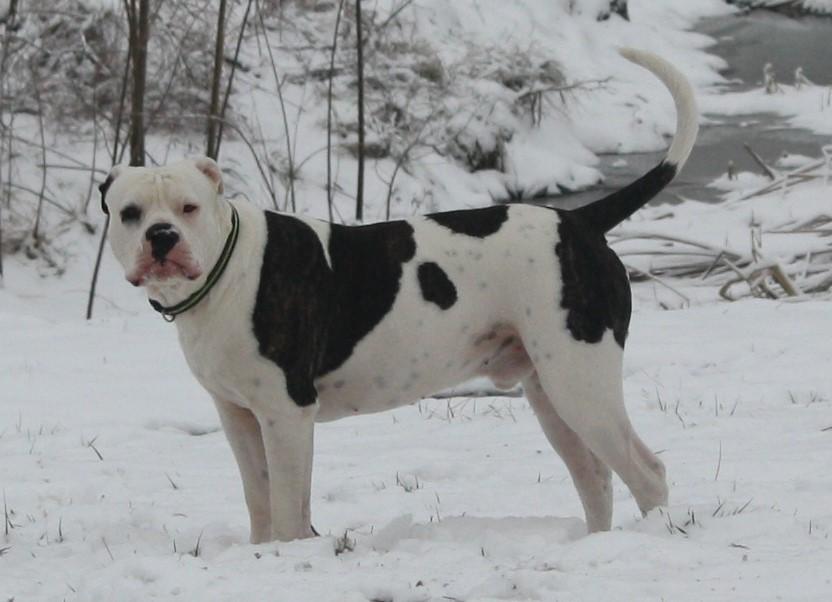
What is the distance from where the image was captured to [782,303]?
867 cm

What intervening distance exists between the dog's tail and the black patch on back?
0.64 meters

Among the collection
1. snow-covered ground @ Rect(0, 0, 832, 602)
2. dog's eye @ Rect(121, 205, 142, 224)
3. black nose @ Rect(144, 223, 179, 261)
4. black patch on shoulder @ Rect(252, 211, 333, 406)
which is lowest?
snow-covered ground @ Rect(0, 0, 832, 602)

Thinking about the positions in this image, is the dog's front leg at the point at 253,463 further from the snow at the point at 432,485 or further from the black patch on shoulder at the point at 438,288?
the black patch on shoulder at the point at 438,288

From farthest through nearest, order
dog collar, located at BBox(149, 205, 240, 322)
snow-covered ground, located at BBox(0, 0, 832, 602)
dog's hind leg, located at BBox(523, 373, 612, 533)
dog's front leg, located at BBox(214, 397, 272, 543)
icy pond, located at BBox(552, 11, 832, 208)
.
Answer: icy pond, located at BBox(552, 11, 832, 208), dog's hind leg, located at BBox(523, 373, 612, 533), dog's front leg, located at BBox(214, 397, 272, 543), dog collar, located at BBox(149, 205, 240, 322), snow-covered ground, located at BBox(0, 0, 832, 602)

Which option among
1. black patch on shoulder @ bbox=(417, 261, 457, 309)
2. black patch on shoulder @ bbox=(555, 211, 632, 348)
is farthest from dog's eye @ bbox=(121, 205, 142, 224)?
black patch on shoulder @ bbox=(555, 211, 632, 348)

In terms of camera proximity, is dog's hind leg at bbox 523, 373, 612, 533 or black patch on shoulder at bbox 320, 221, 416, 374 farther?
dog's hind leg at bbox 523, 373, 612, 533

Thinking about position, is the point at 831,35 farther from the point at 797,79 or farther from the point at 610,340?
the point at 610,340

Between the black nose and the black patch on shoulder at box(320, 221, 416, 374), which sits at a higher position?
the black nose

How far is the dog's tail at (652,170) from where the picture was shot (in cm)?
459

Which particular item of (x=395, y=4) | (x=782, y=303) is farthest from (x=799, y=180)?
(x=395, y=4)

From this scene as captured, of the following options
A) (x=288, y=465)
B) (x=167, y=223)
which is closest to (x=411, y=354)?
(x=288, y=465)

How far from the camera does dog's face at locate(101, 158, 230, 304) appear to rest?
13.0 feet

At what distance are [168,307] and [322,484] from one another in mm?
1507

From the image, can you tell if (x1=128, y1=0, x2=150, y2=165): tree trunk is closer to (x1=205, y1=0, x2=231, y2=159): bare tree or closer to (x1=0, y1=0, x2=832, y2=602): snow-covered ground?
(x1=205, y1=0, x2=231, y2=159): bare tree
